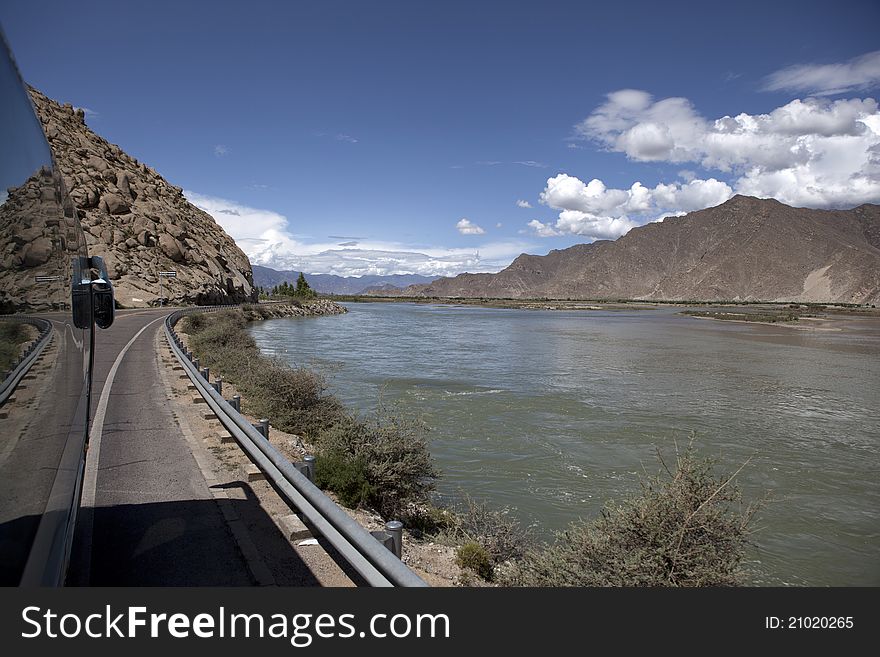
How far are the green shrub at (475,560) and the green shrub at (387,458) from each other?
1.54 m

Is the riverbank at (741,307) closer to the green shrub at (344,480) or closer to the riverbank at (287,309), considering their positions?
the riverbank at (287,309)

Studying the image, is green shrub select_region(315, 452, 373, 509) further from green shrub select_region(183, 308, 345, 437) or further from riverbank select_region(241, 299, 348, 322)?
riverbank select_region(241, 299, 348, 322)

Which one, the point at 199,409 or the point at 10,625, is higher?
the point at 10,625

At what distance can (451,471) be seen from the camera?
10586mm

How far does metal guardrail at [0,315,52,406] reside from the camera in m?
1.81

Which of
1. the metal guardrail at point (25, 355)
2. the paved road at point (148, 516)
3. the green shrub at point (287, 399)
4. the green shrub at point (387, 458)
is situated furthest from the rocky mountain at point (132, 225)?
the metal guardrail at point (25, 355)

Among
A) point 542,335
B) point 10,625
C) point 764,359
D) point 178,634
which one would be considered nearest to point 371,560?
point 178,634

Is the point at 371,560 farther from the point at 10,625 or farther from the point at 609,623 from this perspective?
the point at 10,625

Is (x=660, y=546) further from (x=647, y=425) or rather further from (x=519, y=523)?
(x=647, y=425)

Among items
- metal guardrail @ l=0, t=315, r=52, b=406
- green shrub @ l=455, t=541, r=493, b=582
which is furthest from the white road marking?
green shrub @ l=455, t=541, r=493, b=582

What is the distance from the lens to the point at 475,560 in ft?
18.9

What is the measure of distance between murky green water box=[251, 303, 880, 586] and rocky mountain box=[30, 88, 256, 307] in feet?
95.2

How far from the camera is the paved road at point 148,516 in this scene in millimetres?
3973

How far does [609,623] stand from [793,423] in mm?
15896
